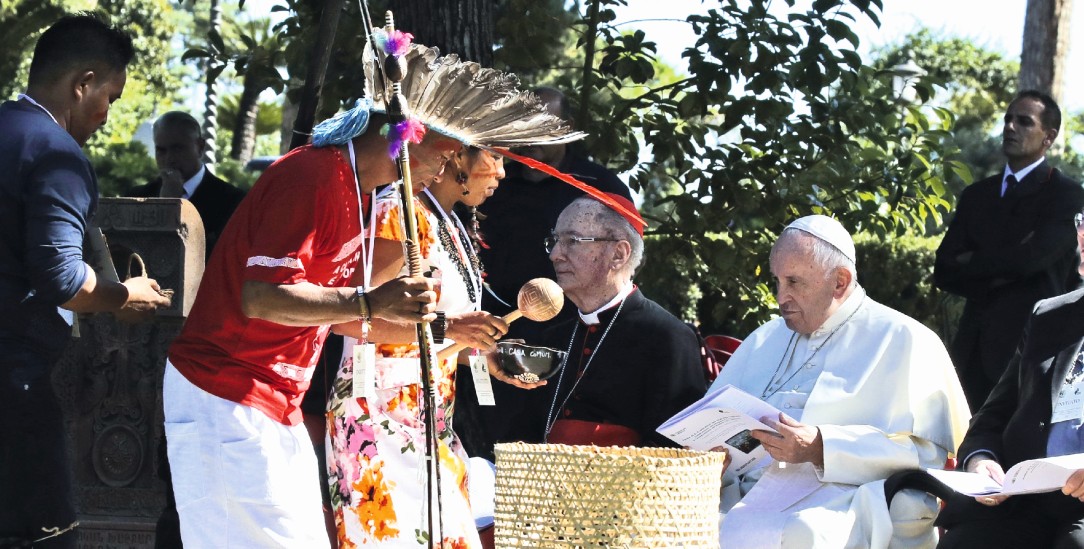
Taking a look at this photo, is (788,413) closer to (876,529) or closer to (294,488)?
(876,529)

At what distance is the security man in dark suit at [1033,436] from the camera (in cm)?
456

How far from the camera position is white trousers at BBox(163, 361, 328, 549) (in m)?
3.68

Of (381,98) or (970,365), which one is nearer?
(381,98)

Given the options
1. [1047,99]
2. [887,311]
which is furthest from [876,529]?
[1047,99]

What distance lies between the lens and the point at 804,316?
17.8 ft

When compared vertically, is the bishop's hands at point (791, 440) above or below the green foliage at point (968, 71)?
below

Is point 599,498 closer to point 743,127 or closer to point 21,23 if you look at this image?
point 743,127

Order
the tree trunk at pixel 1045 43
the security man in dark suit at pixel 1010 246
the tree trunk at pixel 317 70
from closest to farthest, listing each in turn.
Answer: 1. the tree trunk at pixel 317 70
2. the security man in dark suit at pixel 1010 246
3. the tree trunk at pixel 1045 43

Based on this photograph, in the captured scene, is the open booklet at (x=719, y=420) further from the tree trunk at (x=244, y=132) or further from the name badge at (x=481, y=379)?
the tree trunk at (x=244, y=132)

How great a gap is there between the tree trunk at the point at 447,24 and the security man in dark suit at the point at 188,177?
1.36 m

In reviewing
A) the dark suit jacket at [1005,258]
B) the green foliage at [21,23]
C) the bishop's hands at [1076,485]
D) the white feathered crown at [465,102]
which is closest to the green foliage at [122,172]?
the green foliage at [21,23]

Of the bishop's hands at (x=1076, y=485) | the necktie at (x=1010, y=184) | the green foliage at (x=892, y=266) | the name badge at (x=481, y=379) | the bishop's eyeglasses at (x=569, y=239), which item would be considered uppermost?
the green foliage at (x=892, y=266)

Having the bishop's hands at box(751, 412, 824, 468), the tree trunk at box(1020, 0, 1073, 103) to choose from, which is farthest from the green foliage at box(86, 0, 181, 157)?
the bishop's hands at box(751, 412, 824, 468)

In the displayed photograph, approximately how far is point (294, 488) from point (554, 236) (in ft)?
6.95
